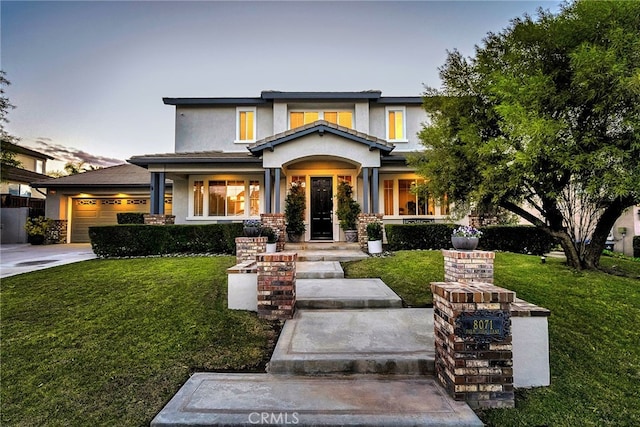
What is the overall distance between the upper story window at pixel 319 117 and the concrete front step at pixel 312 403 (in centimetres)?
1161

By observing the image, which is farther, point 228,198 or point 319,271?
point 228,198

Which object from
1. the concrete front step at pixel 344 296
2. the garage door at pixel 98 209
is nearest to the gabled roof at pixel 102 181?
the garage door at pixel 98 209

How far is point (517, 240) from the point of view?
394 inches

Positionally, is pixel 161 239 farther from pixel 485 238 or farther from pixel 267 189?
pixel 485 238

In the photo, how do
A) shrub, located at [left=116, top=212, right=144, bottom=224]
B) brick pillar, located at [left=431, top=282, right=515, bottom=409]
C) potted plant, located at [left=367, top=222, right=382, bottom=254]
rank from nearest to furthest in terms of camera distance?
brick pillar, located at [left=431, top=282, right=515, bottom=409] < potted plant, located at [left=367, top=222, right=382, bottom=254] < shrub, located at [left=116, top=212, right=144, bottom=224]

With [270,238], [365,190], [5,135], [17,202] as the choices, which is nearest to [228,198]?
[270,238]

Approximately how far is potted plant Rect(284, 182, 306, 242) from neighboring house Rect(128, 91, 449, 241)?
49cm

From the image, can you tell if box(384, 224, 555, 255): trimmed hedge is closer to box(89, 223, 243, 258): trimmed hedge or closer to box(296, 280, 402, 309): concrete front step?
box(296, 280, 402, 309): concrete front step

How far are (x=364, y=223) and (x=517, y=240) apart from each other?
4.96 m

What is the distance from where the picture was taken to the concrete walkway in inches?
91.5

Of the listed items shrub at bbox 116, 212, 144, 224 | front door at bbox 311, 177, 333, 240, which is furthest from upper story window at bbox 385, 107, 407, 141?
shrub at bbox 116, 212, 144, 224

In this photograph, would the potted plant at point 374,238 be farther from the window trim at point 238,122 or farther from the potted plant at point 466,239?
the window trim at point 238,122

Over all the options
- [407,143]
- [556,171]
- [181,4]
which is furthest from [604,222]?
[181,4]
